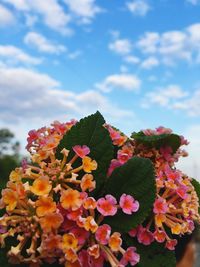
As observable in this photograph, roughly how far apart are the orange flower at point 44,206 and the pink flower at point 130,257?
0.57 ft

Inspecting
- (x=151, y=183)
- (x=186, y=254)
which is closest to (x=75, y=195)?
(x=151, y=183)

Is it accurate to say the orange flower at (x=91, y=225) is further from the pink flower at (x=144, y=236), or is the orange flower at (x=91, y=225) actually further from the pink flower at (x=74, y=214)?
the pink flower at (x=144, y=236)

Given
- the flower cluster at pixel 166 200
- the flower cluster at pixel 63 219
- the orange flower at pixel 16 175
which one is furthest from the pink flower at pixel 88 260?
the orange flower at pixel 16 175

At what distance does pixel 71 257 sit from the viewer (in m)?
1.03

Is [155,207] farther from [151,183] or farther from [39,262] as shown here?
[39,262]

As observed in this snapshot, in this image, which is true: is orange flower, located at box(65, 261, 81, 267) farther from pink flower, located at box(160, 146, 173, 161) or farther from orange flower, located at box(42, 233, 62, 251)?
pink flower, located at box(160, 146, 173, 161)

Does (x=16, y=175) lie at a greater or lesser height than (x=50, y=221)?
greater

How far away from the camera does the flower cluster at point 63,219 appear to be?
104cm

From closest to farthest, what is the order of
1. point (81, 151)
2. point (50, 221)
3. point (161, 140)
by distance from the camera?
point (50, 221), point (81, 151), point (161, 140)

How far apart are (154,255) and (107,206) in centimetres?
18

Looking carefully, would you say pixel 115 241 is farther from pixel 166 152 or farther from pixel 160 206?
pixel 166 152

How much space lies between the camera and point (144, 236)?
1.16 m

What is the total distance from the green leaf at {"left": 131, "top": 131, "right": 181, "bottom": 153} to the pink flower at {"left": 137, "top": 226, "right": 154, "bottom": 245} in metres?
0.28

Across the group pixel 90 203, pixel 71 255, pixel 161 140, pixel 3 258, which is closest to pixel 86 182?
pixel 90 203
